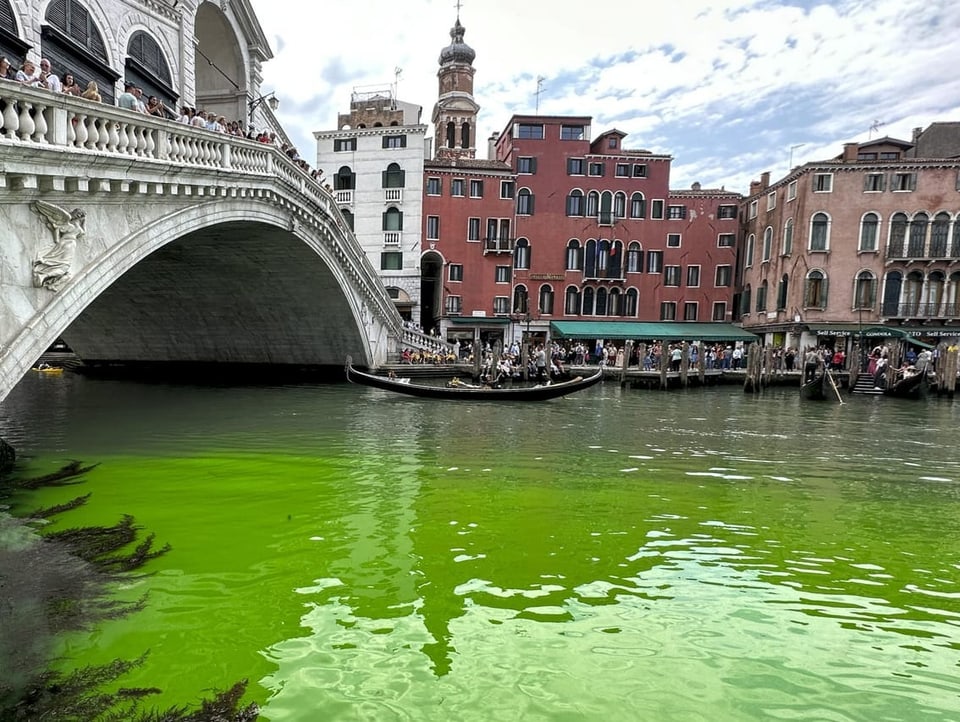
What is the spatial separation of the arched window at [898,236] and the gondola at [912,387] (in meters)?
8.92

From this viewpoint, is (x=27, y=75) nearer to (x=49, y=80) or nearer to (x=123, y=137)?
(x=49, y=80)

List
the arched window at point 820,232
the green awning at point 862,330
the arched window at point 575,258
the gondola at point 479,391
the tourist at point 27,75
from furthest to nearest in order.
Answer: the arched window at point 575,258 → the arched window at point 820,232 → the green awning at point 862,330 → the gondola at point 479,391 → the tourist at point 27,75

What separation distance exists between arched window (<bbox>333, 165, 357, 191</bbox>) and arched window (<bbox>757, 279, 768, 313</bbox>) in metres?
18.9

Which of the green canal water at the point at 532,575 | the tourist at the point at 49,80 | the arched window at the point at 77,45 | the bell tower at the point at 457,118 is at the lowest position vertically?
the green canal water at the point at 532,575

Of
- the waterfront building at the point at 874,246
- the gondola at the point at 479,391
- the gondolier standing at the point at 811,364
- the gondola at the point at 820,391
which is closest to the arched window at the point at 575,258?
the waterfront building at the point at 874,246

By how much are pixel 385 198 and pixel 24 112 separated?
21.1 meters

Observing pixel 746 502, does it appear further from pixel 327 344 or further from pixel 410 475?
pixel 327 344

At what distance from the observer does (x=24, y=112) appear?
202 inches

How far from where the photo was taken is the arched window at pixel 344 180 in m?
26.0

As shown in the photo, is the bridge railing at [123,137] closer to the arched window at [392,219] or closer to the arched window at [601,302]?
the arched window at [392,219]

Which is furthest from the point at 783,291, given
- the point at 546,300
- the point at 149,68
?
the point at 149,68

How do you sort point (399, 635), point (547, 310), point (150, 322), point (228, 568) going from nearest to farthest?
point (399, 635)
point (228, 568)
point (150, 322)
point (547, 310)

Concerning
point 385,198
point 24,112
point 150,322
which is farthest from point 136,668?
point 385,198

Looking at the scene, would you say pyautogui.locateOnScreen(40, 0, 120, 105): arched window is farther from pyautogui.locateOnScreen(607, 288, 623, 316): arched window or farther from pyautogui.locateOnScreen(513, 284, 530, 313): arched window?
pyautogui.locateOnScreen(607, 288, 623, 316): arched window
